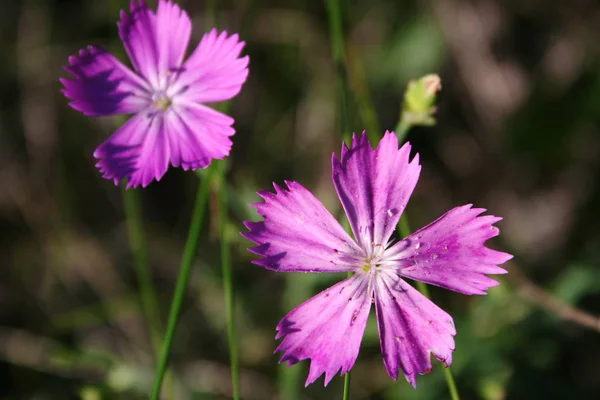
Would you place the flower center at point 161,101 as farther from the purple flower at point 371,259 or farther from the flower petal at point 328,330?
the flower petal at point 328,330

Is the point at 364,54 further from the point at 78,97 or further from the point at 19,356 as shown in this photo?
the point at 19,356

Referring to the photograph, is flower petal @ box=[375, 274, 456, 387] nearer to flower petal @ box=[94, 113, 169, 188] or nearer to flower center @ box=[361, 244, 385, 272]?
flower center @ box=[361, 244, 385, 272]

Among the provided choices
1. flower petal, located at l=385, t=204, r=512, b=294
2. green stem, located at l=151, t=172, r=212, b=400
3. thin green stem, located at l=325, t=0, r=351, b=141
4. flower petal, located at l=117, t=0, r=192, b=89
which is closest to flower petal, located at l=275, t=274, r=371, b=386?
flower petal, located at l=385, t=204, r=512, b=294

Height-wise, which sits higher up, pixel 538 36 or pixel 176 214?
pixel 538 36

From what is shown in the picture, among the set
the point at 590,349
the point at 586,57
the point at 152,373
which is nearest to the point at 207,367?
the point at 152,373

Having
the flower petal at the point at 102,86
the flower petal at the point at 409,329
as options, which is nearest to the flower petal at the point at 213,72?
the flower petal at the point at 102,86

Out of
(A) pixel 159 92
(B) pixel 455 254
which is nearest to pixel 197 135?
(A) pixel 159 92
